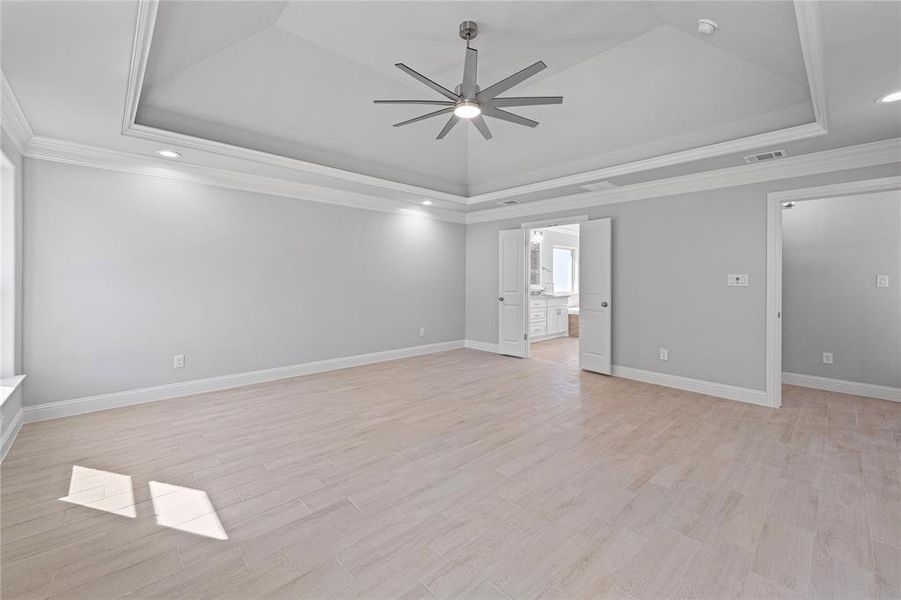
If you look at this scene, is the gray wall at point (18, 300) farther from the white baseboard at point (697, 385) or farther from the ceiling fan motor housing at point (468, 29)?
the white baseboard at point (697, 385)

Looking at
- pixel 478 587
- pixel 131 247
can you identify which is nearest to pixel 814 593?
pixel 478 587

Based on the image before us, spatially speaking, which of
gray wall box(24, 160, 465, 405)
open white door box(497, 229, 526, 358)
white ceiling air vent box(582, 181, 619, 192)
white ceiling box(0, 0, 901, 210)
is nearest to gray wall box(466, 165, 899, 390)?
white ceiling air vent box(582, 181, 619, 192)

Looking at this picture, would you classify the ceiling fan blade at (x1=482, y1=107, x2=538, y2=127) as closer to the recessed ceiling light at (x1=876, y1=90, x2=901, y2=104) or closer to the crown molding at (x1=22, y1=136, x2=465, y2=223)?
the recessed ceiling light at (x1=876, y1=90, x2=901, y2=104)

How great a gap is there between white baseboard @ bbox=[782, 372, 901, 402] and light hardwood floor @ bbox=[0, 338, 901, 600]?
38cm

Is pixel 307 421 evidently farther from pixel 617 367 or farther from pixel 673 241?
pixel 673 241

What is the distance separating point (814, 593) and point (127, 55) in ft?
14.1

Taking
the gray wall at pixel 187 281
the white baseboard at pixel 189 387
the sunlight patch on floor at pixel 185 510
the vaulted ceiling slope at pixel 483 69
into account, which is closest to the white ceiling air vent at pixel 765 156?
the vaulted ceiling slope at pixel 483 69

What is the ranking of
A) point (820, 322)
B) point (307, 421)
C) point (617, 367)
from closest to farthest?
point (307, 421) → point (820, 322) → point (617, 367)

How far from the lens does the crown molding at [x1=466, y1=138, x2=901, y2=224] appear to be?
3602 mm

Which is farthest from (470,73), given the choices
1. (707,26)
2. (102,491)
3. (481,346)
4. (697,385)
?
(481,346)

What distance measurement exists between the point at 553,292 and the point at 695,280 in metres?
4.75

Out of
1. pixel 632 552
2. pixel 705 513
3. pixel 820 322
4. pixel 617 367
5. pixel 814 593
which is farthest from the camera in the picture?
pixel 617 367

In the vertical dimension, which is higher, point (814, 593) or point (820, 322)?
point (820, 322)

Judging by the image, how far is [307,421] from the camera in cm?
363
